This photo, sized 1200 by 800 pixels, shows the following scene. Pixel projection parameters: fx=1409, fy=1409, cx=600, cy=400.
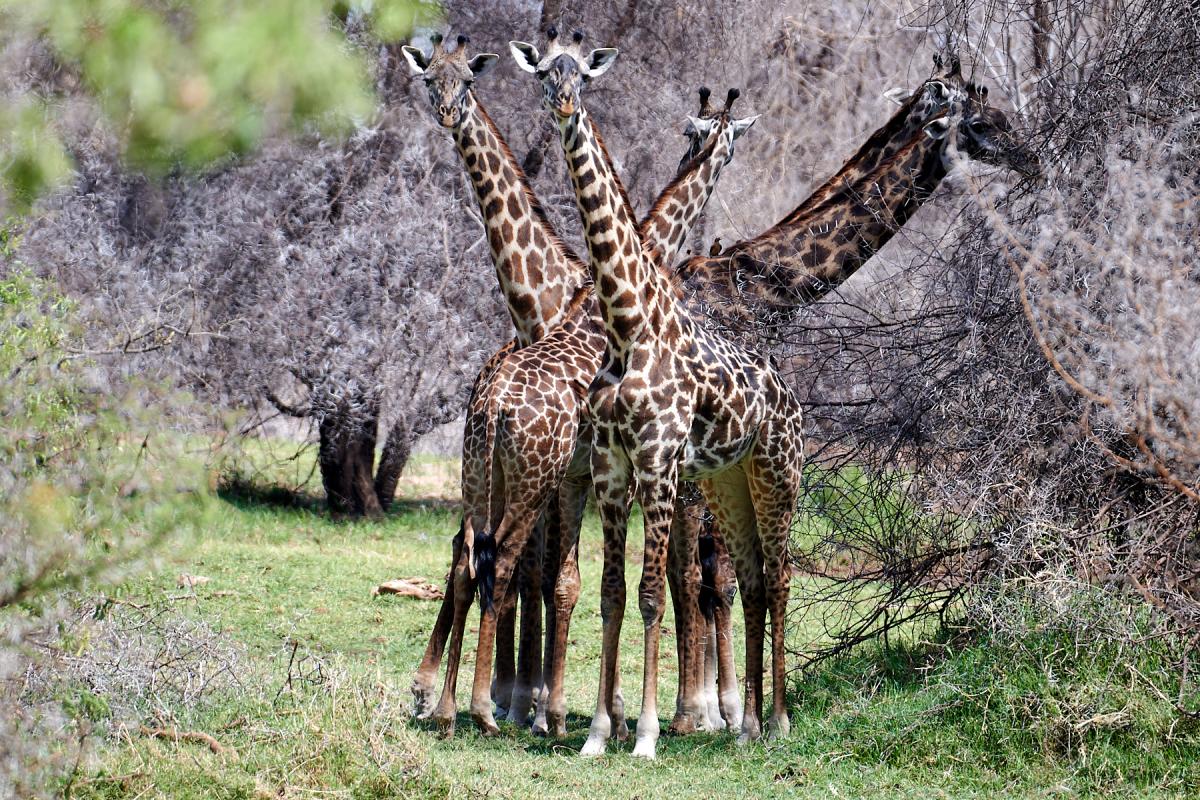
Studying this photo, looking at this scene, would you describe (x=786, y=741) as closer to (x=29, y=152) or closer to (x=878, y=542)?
(x=878, y=542)

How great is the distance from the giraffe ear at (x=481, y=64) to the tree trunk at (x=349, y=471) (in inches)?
251

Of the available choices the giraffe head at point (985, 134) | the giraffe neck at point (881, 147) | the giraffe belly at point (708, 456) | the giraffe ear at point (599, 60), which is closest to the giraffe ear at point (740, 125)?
the giraffe neck at point (881, 147)

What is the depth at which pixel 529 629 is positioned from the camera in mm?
8289

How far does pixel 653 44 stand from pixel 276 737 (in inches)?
443

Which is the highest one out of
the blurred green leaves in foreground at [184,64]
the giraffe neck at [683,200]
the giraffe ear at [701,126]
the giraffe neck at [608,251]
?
the giraffe ear at [701,126]

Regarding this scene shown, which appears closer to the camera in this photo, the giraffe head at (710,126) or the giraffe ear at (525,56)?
the giraffe ear at (525,56)

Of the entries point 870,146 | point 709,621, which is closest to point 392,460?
point 870,146

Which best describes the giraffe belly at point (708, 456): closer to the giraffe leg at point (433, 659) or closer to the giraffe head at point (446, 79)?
the giraffe leg at point (433, 659)

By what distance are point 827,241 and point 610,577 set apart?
3486 mm

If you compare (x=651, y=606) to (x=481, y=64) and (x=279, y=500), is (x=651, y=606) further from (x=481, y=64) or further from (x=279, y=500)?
(x=279, y=500)

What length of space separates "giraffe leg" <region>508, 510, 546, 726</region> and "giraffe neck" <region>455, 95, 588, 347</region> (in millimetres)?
1452

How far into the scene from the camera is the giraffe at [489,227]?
7.77 meters

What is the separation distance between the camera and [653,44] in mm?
15719

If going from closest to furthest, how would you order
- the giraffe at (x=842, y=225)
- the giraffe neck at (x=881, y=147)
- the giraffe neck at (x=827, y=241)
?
the giraffe at (x=842, y=225), the giraffe neck at (x=827, y=241), the giraffe neck at (x=881, y=147)
